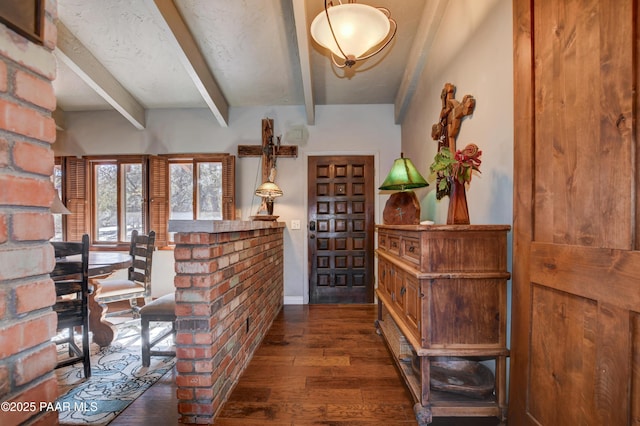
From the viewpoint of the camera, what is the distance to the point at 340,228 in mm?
3570

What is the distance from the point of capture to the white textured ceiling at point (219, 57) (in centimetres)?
233

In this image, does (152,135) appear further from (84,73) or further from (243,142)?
(243,142)

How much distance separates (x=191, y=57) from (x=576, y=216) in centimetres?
310

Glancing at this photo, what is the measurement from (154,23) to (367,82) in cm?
220

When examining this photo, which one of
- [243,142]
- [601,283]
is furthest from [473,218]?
[243,142]

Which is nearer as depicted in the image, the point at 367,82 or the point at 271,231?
the point at 271,231

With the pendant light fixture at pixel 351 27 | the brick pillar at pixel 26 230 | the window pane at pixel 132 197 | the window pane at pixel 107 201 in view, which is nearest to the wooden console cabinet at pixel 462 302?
the pendant light fixture at pixel 351 27

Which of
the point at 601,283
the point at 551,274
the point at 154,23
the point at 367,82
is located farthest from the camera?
the point at 367,82

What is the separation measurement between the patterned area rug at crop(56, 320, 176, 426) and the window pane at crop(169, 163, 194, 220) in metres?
1.69

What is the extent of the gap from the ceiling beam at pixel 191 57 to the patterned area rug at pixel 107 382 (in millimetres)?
2536

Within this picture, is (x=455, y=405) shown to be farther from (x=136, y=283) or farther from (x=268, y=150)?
(x=268, y=150)

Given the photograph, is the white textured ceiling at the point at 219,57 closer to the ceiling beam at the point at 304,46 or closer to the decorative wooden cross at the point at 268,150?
the ceiling beam at the point at 304,46

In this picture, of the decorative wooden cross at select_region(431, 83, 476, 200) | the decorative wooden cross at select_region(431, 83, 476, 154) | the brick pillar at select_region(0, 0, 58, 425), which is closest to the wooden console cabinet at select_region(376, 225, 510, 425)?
the decorative wooden cross at select_region(431, 83, 476, 200)

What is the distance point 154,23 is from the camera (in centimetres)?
246
